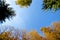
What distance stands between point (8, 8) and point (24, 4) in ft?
3.76

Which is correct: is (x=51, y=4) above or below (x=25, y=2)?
above

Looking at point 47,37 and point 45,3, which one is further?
point 47,37

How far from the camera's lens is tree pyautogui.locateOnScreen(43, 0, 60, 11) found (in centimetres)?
1178

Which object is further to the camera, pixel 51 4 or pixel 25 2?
pixel 51 4

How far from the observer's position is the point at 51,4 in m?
12.3

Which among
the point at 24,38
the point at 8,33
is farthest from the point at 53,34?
the point at 8,33

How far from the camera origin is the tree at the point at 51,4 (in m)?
11.8

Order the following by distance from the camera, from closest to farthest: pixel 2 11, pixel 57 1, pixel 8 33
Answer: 1. pixel 57 1
2. pixel 2 11
3. pixel 8 33

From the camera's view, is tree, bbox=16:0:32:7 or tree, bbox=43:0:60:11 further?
tree, bbox=16:0:32:7

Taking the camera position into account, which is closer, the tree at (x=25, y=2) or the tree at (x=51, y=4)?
the tree at (x=51, y=4)

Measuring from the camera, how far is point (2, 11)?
12531 millimetres

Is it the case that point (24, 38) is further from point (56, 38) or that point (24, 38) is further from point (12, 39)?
point (56, 38)

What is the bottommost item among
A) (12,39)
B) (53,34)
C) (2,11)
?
(2,11)

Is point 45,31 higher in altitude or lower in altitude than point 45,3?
higher
